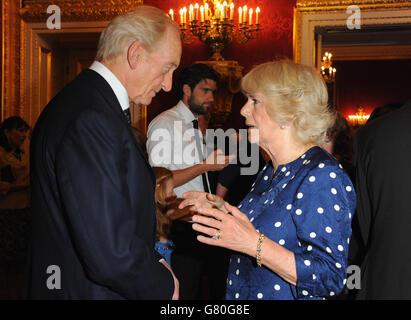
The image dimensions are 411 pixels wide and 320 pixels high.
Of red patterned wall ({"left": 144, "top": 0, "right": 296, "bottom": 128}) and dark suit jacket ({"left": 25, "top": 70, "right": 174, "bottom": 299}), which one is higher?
red patterned wall ({"left": 144, "top": 0, "right": 296, "bottom": 128})

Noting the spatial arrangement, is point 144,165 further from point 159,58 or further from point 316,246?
point 316,246

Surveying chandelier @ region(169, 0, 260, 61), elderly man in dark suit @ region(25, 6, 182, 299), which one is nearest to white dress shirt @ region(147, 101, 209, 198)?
chandelier @ region(169, 0, 260, 61)

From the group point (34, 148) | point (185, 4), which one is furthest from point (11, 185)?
point (34, 148)

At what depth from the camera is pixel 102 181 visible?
1.16 m

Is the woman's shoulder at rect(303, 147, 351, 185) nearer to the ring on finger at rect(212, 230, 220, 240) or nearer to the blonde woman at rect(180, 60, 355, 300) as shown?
the blonde woman at rect(180, 60, 355, 300)

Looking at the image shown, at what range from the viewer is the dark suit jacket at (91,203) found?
116 centimetres

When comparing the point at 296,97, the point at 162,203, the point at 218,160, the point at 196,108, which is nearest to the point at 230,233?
the point at 296,97

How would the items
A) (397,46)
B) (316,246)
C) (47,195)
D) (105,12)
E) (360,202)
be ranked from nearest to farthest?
(47,195) < (316,246) < (360,202) < (105,12) < (397,46)

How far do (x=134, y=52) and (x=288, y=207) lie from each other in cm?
77

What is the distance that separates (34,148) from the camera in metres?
1.31

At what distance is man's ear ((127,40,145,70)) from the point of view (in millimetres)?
1404

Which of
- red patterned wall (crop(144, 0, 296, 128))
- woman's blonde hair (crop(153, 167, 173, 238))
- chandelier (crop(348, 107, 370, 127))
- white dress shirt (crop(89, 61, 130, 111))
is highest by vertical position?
red patterned wall (crop(144, 0, 296, 128))

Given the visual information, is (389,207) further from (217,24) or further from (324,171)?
(217,24)

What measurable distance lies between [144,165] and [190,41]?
346 cm
